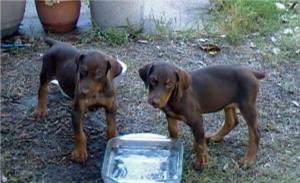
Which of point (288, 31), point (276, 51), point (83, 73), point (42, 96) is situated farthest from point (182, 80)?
point (288, 31)

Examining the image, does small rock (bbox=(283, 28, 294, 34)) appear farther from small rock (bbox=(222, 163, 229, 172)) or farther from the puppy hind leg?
the puppy hind leg

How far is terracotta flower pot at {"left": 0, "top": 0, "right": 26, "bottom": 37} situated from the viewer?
554cm

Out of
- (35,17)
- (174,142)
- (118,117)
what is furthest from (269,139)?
(35,17)

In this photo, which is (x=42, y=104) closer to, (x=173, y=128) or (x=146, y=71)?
(x=173, y=128)

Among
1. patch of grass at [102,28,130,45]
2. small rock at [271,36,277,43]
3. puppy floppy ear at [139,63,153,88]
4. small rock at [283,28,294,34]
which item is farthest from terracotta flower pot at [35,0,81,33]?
puppy floppy ear at [139,63,153,88]

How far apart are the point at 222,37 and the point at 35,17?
1.82 m

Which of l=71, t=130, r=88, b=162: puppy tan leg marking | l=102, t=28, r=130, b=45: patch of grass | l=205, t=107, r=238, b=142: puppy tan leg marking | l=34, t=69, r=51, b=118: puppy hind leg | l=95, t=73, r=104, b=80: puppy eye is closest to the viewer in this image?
l=95, t=73, r=104, b=80: puppy eye

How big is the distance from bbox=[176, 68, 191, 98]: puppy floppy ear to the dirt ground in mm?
513

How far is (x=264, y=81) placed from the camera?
4.97 meters

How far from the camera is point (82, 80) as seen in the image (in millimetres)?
3533

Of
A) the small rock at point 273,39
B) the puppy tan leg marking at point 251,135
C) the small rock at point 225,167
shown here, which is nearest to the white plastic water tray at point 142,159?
the small rock at point 225,167

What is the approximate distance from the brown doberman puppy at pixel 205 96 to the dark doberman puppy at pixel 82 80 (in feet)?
0.70

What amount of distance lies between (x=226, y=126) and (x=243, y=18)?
2.17 metres

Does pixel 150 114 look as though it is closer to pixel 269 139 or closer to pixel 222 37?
pixel 269 139
